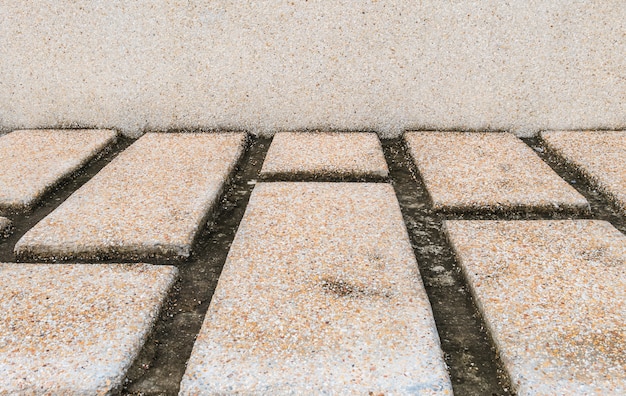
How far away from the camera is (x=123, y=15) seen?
1173 mm

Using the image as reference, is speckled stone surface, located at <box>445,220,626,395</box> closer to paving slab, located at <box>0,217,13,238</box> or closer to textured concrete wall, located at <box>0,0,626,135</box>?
textured concrete wall, located at <box>0,0,626,135</box>

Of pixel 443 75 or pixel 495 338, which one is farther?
pixel 443 75

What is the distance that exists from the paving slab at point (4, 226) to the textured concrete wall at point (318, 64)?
469 millimetres

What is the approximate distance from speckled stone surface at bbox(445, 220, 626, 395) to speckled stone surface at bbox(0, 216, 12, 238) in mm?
719

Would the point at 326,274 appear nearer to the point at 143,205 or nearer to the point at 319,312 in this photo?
the point at 319,312

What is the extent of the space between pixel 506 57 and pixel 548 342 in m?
0.78

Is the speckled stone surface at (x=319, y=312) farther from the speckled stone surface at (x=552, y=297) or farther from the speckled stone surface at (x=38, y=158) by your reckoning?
the speckled stone surface at (x=38, y=158)

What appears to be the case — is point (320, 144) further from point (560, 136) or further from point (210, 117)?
point (560, 136)

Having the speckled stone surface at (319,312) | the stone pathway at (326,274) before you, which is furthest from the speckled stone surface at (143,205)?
the speckled stone surface at (319,312)

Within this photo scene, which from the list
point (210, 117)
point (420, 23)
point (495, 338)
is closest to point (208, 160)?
point (210, 117)

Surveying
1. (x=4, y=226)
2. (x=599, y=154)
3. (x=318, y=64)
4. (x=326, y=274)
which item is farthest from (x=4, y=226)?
(x=599, y=154)

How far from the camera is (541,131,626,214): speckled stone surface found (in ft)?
3.10

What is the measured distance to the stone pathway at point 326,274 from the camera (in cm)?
55

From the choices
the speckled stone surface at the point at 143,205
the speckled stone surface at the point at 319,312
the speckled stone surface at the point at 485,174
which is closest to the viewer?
the speckled stone surface at the point at 319,312
